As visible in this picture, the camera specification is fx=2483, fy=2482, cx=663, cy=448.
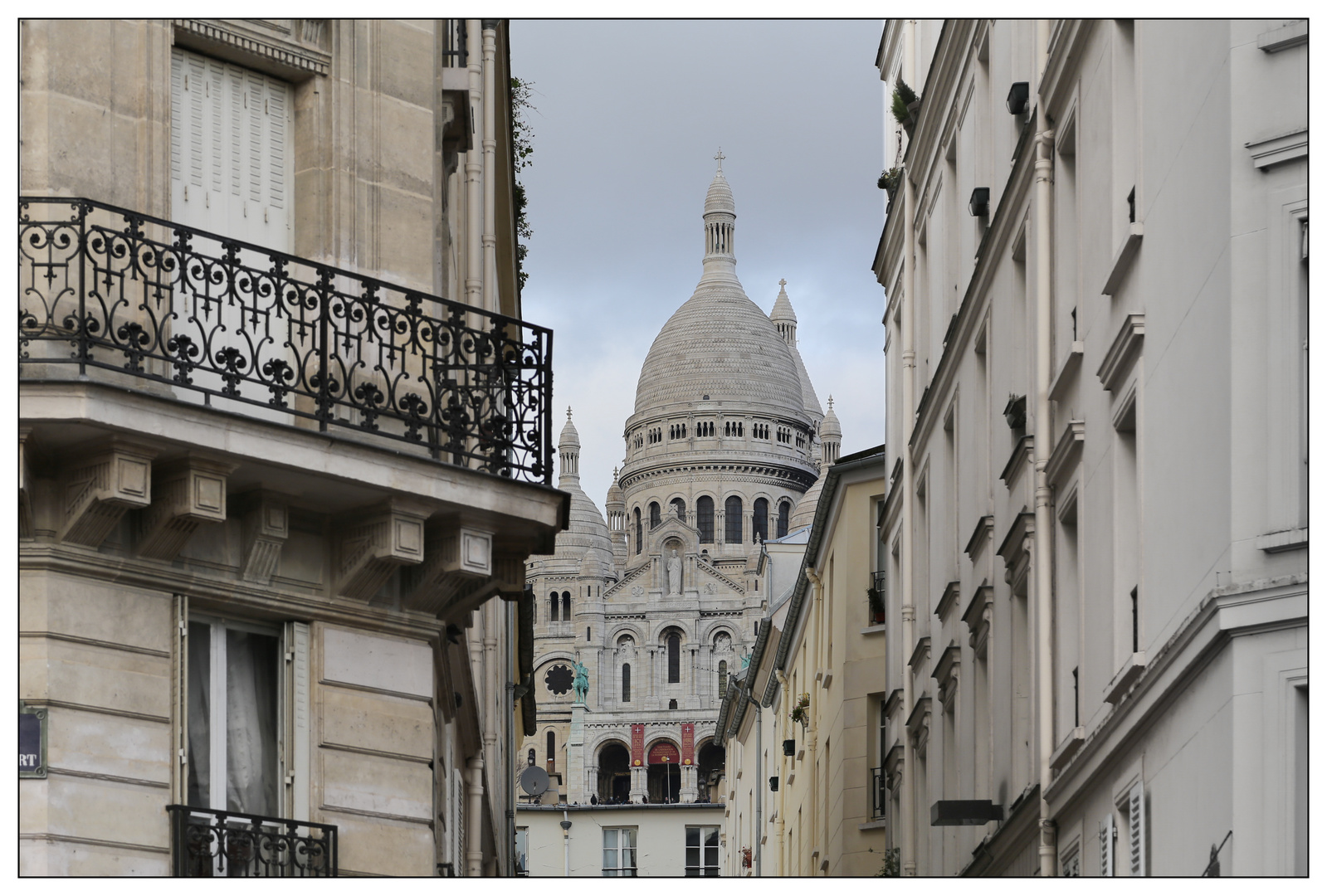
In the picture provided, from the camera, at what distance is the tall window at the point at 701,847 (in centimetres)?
10062

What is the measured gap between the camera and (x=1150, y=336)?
14.9m

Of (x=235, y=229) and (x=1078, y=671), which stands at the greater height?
(x=235, y=229)

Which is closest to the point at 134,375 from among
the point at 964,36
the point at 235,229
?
the point at 235,229

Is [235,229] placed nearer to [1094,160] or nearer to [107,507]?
[107,507]

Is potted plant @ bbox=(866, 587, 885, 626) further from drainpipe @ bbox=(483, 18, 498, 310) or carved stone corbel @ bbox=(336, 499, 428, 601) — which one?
carved stone corbel @ bbox=(336, 499, 428, 601)

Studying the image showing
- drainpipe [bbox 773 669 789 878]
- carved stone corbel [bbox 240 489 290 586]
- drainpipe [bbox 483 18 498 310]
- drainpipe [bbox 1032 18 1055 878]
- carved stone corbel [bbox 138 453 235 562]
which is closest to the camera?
carved stone corbel [bbox 138 453 235 562]

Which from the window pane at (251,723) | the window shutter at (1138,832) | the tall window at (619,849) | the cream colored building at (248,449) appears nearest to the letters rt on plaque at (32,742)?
the cream colored building at (248,449)

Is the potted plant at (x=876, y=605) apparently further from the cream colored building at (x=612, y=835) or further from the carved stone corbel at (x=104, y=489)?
the cream colored building at (x=612, y=835)

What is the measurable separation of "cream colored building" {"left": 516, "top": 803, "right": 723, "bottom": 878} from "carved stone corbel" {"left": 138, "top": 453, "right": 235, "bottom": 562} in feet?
276

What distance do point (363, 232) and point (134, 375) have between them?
2.48 m

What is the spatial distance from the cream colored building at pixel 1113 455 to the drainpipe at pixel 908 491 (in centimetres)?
10

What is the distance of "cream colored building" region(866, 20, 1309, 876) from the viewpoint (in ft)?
40.7

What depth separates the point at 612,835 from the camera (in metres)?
99.4

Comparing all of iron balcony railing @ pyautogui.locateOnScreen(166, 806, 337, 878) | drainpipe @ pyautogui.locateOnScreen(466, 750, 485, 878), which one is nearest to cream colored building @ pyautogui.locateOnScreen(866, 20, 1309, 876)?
drainpipe @ pyautogui.locateOnScreen(466, 750, 485, 878)
